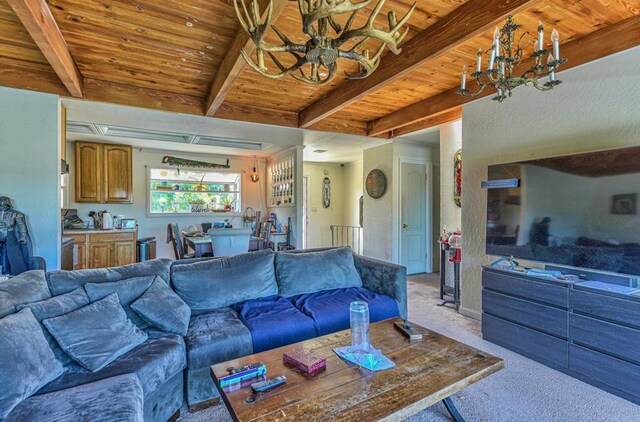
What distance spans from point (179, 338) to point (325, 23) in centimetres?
201

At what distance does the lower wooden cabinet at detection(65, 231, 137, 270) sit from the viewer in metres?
4.56

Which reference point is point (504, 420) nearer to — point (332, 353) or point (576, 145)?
point (332, 353)

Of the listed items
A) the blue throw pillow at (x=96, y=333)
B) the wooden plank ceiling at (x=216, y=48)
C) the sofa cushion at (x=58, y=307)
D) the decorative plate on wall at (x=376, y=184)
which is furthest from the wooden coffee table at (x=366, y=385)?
the decorative plate on wall at (x=376, y=184)

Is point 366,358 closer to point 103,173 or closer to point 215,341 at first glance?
point 215,341

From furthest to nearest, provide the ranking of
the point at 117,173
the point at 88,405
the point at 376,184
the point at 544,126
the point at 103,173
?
the point at 376,184 → the point at 117,173 → the point at 103,173 → the point at 544,126 → the point at 88,405

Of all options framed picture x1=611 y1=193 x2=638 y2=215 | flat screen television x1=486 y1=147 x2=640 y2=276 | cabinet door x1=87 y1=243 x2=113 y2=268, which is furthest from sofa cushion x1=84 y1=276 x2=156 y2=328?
framed picture x1=611 y1=193 x2=638 y2=215

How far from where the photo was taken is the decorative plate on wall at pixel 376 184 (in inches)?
222

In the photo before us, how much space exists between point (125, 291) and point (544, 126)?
3.76 m

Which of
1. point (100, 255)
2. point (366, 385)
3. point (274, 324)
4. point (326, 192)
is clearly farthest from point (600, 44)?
point (100, 255)

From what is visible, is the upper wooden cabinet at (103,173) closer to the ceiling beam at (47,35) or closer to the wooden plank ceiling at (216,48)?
the wooden plank ceiling at (216,48)

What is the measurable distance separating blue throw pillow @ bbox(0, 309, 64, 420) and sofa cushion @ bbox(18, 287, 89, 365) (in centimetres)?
8

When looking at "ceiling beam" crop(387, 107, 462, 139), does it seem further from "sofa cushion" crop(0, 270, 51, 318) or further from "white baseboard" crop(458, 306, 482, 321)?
"sofa cushion" crop(0, 270, 51, 318)

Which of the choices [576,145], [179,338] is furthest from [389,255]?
[179,338]

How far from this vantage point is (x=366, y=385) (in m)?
1.40
